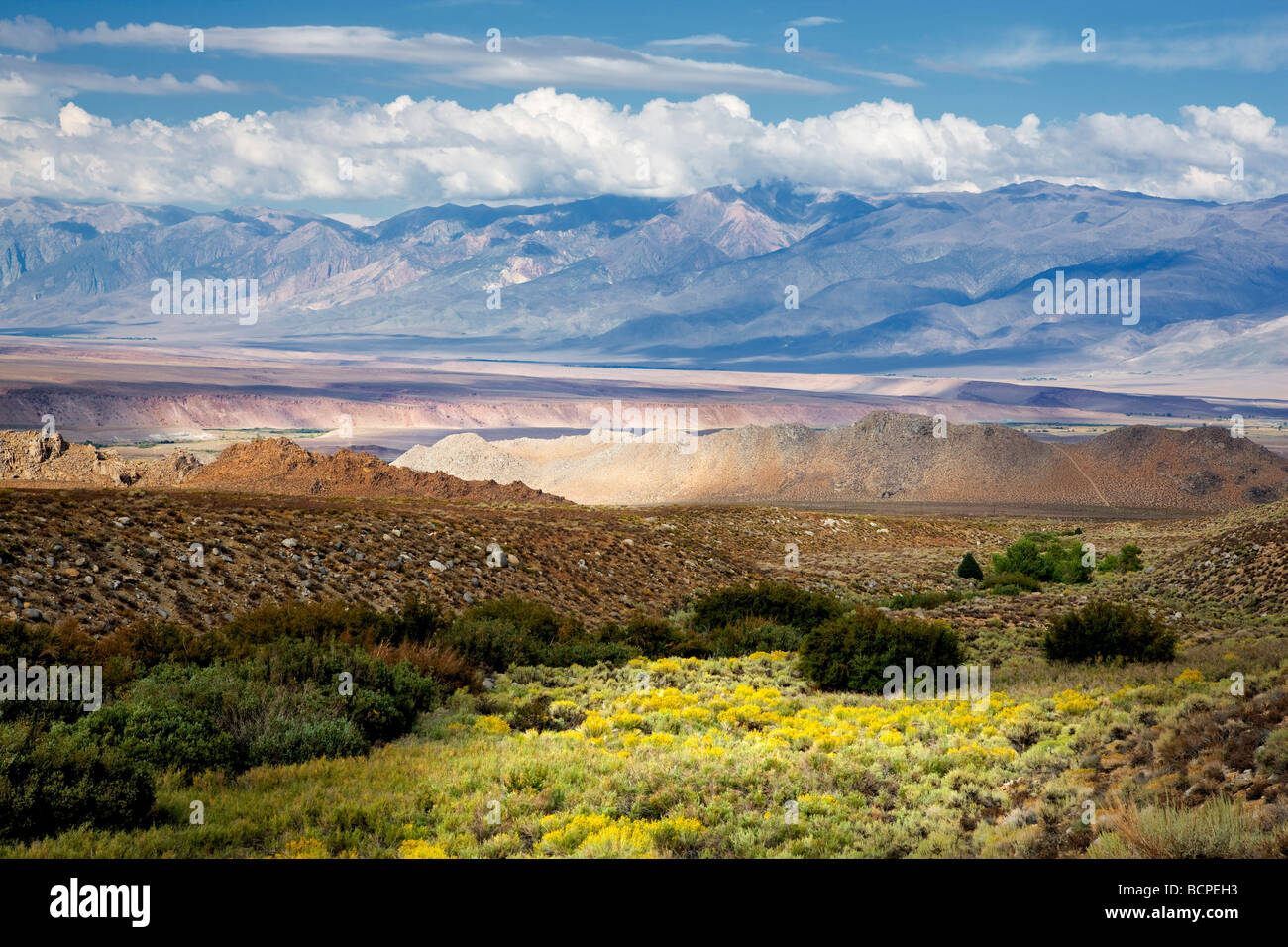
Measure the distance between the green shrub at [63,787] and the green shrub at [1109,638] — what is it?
49.2 ft

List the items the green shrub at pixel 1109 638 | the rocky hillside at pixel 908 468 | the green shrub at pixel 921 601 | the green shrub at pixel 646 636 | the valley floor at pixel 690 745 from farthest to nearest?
1. the rocky hillside at pixel 908 468
2. the green shrub at pixel 921 601
3. the green shrub at pixel 646 636
4. the green shrub at pixel 1109 638
5. the valley floor at pixel 690 745

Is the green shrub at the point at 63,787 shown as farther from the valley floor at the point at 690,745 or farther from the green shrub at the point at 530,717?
the green shrub at the point at 530,717

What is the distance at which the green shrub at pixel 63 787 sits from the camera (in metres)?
8.55

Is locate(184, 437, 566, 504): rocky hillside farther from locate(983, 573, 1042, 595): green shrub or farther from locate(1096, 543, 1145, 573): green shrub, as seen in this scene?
locate(1096, 543, 1145, 573): green shrub

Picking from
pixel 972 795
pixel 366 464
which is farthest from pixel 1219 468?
pixel 972 795

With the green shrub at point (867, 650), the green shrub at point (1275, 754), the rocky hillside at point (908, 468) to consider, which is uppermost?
the green shrub at point (1275, 754)

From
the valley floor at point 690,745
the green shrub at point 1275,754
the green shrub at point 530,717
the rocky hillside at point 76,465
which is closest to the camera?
the valley floor at point 690,745

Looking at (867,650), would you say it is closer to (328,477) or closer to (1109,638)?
(1109,638)

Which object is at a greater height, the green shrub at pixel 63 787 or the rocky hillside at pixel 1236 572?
the green shrub at pixel 63 787

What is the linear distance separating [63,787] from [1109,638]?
Result: 52.7 ft

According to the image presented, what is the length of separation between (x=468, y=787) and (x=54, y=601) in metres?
9.70

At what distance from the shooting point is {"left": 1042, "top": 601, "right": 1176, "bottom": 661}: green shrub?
18.2 meters

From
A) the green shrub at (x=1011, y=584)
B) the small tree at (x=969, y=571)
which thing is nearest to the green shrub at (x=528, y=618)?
the green shrub at (x=1011, y=584)

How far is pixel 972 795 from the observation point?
35.0 feet
